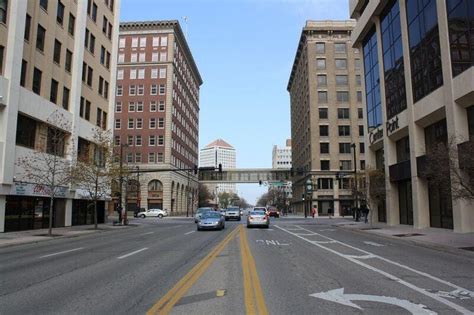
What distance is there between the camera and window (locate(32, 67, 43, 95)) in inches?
1195


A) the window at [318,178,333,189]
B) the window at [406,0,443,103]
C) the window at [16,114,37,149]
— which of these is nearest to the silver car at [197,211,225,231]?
the window at [16,114,37,149]

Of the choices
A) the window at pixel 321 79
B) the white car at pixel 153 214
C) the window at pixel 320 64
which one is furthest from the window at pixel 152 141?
the window at pixel 320 64

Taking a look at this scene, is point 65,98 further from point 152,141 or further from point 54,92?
point 152,141

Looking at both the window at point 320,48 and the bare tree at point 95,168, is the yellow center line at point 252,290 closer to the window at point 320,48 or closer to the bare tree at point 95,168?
the bare tree at point 95,168

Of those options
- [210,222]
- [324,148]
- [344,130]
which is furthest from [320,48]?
[210,222]

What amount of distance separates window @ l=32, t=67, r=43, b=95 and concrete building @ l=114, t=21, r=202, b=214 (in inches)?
2116

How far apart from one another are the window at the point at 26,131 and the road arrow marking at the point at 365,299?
25.9 m

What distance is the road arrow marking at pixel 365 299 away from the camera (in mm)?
6859

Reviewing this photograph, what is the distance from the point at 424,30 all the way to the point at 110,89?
1198 inches

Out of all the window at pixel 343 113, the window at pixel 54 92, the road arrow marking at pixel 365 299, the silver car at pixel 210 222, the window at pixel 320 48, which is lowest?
the road arrow marking at pixel 365 299

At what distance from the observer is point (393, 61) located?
35.3m

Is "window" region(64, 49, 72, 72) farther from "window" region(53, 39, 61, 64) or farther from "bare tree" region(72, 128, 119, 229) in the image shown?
"bare tree" region(72, 128, 119, 229)

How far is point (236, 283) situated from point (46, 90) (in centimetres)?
2762

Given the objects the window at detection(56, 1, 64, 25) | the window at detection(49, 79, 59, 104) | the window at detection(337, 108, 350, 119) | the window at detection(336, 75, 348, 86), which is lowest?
the window at detection(49, 79, 59, 104)
